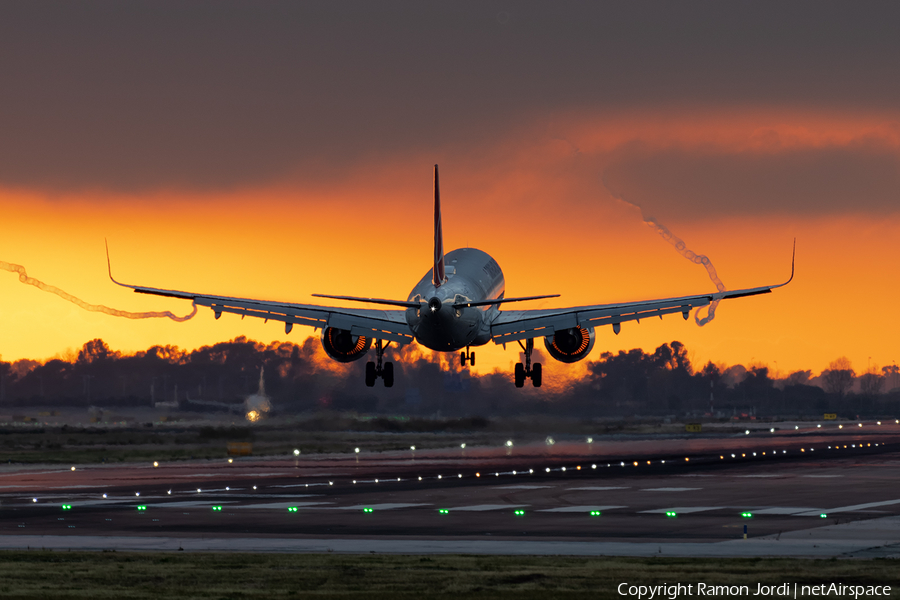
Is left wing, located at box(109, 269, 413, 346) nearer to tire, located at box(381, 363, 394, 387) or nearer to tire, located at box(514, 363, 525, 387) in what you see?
tire, located at box(381, 363, 394, 387)

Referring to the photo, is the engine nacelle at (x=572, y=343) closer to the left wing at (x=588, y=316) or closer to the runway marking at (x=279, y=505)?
the left wing at (x=588, y=316)

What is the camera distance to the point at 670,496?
189 ft

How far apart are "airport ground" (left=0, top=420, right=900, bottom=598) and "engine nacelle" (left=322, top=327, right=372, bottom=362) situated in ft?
24.0

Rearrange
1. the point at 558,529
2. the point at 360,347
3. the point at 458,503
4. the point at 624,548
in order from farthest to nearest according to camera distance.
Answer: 1. the point at 360,347
2. the point at 458,503
3. the point at 558,529
4. the point at 624,548

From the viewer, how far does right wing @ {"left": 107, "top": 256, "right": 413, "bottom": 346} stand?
67.5 meters

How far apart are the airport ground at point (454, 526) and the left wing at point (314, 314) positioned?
8379 mm

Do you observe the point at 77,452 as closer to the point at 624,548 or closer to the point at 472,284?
the point at 472,284

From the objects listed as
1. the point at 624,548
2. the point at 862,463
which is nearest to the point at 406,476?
the point at 862,463

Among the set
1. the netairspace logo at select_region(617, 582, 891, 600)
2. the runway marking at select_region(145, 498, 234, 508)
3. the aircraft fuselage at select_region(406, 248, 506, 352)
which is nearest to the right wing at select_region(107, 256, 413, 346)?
the aircraft fuselage at select_region(406, 248, 506, 352)

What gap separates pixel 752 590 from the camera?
28938 millimetres

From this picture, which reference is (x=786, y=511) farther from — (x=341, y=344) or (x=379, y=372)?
(x=341, y=344)

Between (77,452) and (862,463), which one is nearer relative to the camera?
(862,463)

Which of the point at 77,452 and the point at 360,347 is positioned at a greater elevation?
the point at 360,347

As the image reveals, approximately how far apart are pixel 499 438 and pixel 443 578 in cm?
7956
